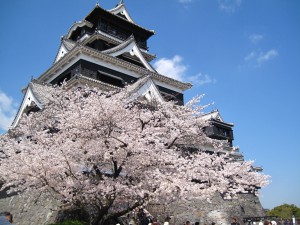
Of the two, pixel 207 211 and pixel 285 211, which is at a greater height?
pixel 285 211

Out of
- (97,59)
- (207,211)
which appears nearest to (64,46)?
(97,59)

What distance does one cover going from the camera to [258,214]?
2083 centimetres

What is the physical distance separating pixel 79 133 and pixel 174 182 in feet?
11.2

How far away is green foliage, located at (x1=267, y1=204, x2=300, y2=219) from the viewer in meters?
29.3

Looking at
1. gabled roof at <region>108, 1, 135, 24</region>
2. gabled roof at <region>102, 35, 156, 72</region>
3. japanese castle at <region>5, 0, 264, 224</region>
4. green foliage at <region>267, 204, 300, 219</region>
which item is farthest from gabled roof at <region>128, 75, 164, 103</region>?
green foliage at <region>267, 204, 300, 219</region>

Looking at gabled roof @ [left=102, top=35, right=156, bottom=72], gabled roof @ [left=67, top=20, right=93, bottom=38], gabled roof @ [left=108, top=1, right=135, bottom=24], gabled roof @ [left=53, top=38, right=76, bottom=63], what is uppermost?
gabled roof @ [left=108, top=1, right=135, bottom=24]

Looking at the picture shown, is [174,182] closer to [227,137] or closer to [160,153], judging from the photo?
[160,153]

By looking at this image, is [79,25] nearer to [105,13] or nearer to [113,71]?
[105,13]

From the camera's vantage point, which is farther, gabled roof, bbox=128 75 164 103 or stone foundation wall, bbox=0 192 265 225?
gabled roof, bbox=128 75 164 103

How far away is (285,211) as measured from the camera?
29.9 metres

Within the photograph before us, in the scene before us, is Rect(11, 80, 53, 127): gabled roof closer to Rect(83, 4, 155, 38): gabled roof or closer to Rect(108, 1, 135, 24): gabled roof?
Rect(83, 4, 155, 38): gabled roof

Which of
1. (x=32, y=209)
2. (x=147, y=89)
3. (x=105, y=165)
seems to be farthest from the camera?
(x=147, y=89)

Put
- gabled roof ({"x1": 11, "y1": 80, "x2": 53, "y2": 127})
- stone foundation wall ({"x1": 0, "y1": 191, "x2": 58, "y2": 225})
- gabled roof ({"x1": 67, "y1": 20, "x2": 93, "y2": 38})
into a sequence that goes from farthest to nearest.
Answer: gabled roof ({"x1": 67, "y1": 20, "x2": 93, "y2": 38}) → gabled roof ({"x1": 11, "y1": 80, "x2": 53, "y2": 127}) → stone foundation wall ({"x1": 0, "y1": 191, "x2": 58, "y2": 225})

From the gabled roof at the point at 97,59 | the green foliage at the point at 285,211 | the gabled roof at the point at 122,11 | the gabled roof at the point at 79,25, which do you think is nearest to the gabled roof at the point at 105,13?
the gabled roof at the point at 79,25
